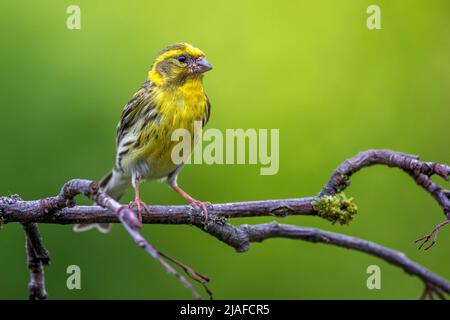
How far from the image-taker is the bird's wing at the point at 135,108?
4.22 m

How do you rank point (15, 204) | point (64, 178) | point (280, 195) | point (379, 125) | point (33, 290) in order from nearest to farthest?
point (15, 204)
point (33, 290)
point (64, 178)
point (280, 195)
point (379, 125)

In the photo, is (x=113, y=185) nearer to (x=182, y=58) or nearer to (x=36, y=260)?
(x=182, y=58)

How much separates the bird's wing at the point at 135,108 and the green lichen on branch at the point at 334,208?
1.79 m

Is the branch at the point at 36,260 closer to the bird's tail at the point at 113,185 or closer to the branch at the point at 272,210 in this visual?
the branch at the point at 272,210

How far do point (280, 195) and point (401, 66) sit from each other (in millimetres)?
1619

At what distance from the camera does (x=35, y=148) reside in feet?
14.6

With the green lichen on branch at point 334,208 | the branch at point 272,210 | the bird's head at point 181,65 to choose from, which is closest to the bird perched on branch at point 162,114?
the bird's head at point 181,65

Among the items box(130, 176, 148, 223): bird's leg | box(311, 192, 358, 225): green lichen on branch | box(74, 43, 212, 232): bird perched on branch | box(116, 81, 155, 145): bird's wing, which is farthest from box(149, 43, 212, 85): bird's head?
box(311, 192, 358, 225): green lichen on branch

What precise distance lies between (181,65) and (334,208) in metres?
1.99

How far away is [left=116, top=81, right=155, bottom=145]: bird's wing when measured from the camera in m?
4.22

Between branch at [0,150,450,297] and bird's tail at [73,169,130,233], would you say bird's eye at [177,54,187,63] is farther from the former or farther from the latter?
branch at [0,150,450,297]

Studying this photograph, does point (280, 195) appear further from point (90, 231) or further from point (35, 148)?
point (35, 148)

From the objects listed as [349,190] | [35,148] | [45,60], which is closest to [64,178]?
[35,148]

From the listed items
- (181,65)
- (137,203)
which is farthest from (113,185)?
(137,203)
